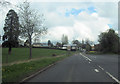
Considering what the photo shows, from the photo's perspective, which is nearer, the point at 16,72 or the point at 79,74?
the point at 16,72

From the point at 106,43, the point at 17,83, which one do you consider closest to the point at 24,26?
the point at 17,83

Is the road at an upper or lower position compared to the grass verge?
lower

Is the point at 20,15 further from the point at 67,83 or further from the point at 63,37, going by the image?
the point at 63,37

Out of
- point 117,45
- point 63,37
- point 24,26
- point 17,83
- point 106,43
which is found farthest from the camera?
point 63,37

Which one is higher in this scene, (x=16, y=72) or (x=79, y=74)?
(x=16, y=72)

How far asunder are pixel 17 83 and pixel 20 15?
2459 cm

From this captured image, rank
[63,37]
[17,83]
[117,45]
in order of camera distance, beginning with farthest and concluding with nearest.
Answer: [63,37], [117,45], [17,83]

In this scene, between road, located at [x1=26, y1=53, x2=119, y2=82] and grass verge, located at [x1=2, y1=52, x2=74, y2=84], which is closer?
grass verge, located at [x1=2, y1=52, x2=74, y2=84]

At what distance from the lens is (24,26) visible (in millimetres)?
30438

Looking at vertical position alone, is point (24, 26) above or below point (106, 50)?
above

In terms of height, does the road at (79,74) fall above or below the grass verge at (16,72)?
below

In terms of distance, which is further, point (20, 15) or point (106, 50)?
point (106, 50)

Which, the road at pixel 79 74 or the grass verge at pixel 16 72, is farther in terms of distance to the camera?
the road at pixel 79 74

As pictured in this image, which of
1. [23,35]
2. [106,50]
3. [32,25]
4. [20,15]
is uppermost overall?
[20,15]
